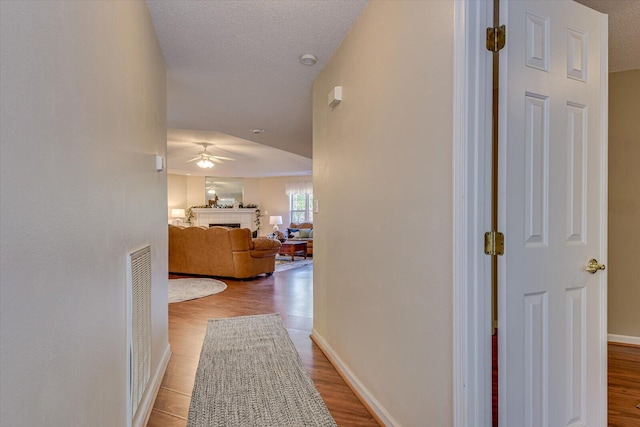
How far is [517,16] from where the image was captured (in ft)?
4.32

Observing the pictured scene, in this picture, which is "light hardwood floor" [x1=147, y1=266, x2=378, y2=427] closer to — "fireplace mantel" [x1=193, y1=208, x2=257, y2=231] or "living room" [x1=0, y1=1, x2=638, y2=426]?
"living room" [x1=0, y1=1, x2=638, y2=426]

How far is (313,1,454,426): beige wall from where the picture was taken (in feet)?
4.59

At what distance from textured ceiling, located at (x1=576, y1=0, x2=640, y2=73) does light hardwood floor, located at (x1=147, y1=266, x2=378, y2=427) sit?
281 centimetres

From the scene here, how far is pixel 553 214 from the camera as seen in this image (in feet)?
4.61

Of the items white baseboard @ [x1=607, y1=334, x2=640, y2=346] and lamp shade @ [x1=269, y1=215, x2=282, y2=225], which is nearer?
white baseboard @ [x1=607, y1=334, x2=640, y2=346]

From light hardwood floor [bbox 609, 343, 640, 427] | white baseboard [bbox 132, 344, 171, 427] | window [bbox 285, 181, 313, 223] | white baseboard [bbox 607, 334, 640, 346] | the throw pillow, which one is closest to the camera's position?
white baseboard [bbox 132, 344, 171, 427]

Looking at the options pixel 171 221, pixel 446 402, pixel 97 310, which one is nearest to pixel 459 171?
pixel 446 402

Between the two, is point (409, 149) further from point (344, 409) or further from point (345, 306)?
point (344, 409)

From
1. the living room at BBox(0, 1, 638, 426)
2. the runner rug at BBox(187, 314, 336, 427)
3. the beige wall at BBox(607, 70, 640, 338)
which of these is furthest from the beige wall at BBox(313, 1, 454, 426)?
the beige wall at BBox(607, 70, 640, 338)

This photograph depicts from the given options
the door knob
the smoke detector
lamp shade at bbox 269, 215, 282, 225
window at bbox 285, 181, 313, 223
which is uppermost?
the smoke detector

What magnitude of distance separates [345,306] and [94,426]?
5.29 ft

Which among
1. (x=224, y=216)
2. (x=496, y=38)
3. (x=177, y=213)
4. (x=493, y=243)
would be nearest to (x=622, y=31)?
(x=496, y=38)

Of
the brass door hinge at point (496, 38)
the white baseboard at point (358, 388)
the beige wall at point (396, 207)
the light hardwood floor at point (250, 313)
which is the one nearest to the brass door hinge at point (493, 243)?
the beige wall at point (396, 207)

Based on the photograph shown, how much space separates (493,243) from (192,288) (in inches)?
202
